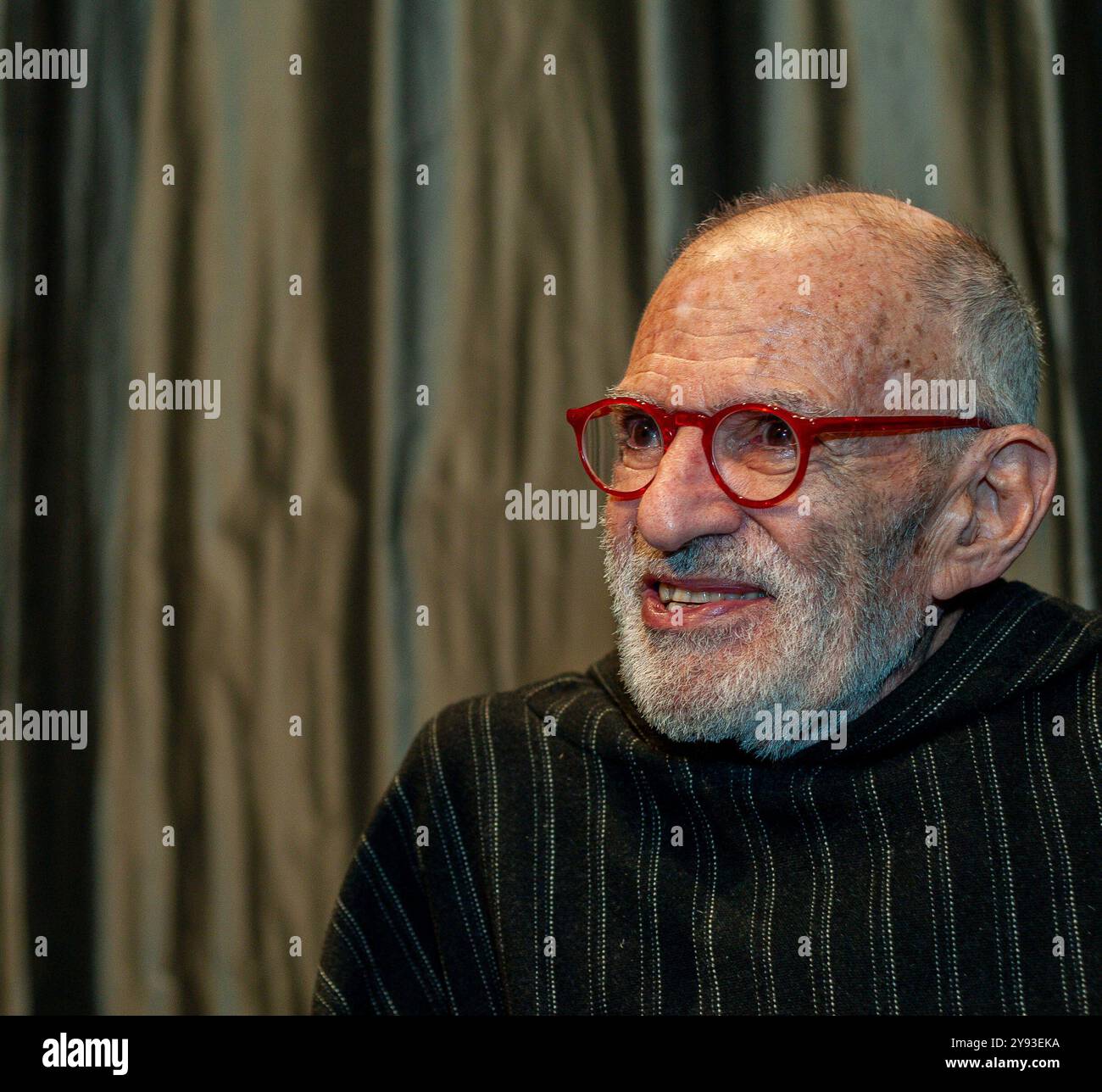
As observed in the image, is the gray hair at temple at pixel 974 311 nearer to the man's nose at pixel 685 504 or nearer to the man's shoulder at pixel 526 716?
the man's nose at pixel 685 504

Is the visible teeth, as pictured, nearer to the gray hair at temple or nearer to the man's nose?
the man's nose

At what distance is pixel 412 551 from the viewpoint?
186cm

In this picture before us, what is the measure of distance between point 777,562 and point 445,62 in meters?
1.03

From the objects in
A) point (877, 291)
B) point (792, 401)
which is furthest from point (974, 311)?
point (792, 401)

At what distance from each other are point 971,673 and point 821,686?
0.55 feet

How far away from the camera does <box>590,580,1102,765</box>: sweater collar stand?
131 centimetres

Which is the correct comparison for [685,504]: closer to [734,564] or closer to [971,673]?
[734,564]

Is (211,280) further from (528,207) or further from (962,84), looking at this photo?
(962,84)

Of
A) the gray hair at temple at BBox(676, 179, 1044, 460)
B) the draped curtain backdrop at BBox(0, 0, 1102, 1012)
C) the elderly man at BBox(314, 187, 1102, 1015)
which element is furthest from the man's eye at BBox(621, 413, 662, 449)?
the draped curtain backdrop at BBox(0, 0, 1102, 1012)

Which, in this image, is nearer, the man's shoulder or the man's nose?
the man's nose

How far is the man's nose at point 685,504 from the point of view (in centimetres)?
127

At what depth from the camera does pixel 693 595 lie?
1.33m

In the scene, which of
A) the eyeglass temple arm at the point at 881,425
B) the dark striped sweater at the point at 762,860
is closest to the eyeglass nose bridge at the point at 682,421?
the eyeglass temple arm at the point at 881,425

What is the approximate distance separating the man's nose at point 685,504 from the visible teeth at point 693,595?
0.19ft
